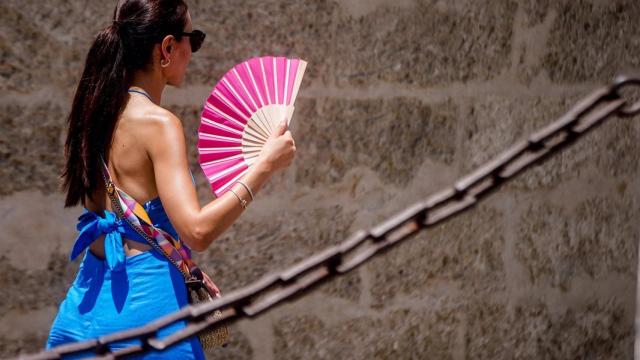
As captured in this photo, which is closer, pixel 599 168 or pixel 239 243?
pixel 239 243

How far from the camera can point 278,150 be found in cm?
219

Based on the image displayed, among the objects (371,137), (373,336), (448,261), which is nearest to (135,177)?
(371,137)

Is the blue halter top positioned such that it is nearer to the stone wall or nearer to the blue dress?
the blue dress

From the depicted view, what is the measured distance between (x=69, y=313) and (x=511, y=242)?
→ 6.63ft

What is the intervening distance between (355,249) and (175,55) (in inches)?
42.7

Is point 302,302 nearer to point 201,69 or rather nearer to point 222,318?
point 201,69

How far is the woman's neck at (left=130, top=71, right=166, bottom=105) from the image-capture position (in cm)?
216

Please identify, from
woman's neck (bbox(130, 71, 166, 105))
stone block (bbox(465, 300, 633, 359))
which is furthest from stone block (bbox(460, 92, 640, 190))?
woman's neck (bbox(130, 71, 166, 105))

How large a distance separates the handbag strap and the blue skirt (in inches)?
0.8

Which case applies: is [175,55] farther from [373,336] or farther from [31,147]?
[373,336]

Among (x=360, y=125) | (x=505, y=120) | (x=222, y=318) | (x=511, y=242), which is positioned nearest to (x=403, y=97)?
(x=360, y=125)

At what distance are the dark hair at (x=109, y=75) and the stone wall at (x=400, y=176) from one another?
68 centimetres

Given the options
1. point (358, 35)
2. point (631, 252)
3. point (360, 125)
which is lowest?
point (631, 252)

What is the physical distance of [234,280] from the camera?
3.10 metres
